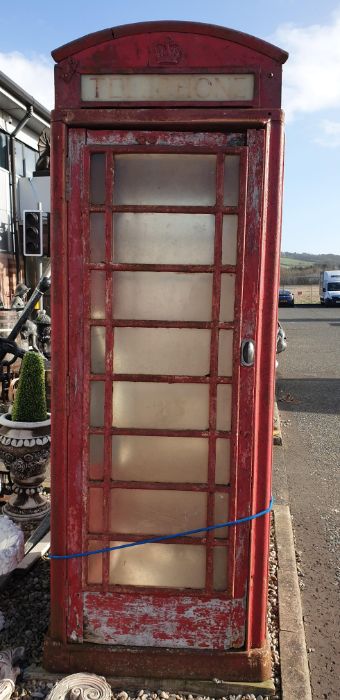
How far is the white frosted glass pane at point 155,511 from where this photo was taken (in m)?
2.94

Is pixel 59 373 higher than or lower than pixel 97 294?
lower

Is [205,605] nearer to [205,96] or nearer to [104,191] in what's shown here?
[104,191]

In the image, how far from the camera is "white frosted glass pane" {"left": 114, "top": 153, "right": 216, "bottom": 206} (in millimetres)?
2717

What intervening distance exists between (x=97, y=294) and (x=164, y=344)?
16.7 inches

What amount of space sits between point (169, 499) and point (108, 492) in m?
0.33

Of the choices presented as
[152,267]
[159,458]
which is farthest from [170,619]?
[152,267]

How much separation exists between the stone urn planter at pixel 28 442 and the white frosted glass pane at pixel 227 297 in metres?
2.55

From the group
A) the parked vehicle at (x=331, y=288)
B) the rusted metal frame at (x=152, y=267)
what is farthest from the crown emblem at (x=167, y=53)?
the parked vehicle at (x=331, y=288)

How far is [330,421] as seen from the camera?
888 cm

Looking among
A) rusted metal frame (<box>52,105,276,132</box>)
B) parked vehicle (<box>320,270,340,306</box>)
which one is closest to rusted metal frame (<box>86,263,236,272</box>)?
rusted metal frame (<box>52,105,276,132</box>)

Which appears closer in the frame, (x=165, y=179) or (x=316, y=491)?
(x=165, y=179)

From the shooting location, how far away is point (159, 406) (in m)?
2.89

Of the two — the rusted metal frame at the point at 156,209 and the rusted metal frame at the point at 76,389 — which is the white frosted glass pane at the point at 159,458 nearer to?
the rusted metal frame at the point at 76,389

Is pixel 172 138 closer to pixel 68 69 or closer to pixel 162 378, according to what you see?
pixel 68 69
